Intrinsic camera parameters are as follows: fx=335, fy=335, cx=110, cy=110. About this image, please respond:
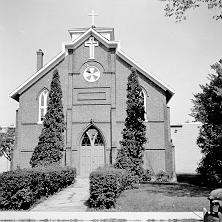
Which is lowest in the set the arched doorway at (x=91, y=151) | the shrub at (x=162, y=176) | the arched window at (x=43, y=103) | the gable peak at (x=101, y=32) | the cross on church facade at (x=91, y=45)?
the shrub at (x=162, y=176)

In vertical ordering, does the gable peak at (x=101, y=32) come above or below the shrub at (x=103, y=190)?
above

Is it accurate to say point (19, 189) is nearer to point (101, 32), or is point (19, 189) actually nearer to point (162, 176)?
point (162, 176)

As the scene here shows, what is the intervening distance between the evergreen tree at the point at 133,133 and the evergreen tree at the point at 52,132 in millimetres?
4766

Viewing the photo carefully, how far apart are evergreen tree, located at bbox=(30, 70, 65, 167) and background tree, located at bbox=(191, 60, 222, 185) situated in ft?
34.7

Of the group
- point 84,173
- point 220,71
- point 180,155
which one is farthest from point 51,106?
point 180,155

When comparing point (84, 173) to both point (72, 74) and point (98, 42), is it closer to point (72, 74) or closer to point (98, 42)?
point (72, 74)

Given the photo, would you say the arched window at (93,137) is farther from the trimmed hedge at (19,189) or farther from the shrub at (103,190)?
the shrub at (103,190)

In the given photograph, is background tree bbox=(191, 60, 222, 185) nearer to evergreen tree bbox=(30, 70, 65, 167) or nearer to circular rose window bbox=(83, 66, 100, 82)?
circular rose window bbox=(83, 66, 100, 82)

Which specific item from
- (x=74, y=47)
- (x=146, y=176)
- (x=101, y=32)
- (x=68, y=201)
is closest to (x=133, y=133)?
(x=146, y=176)

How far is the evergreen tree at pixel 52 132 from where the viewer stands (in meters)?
24.8

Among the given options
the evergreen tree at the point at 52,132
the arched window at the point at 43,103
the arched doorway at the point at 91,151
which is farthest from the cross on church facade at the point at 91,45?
the arched doorway at the point at 91,151

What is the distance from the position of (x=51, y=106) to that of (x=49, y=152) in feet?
11.7

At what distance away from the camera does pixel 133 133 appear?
79.0 ft

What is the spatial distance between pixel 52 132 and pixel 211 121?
11908mm
